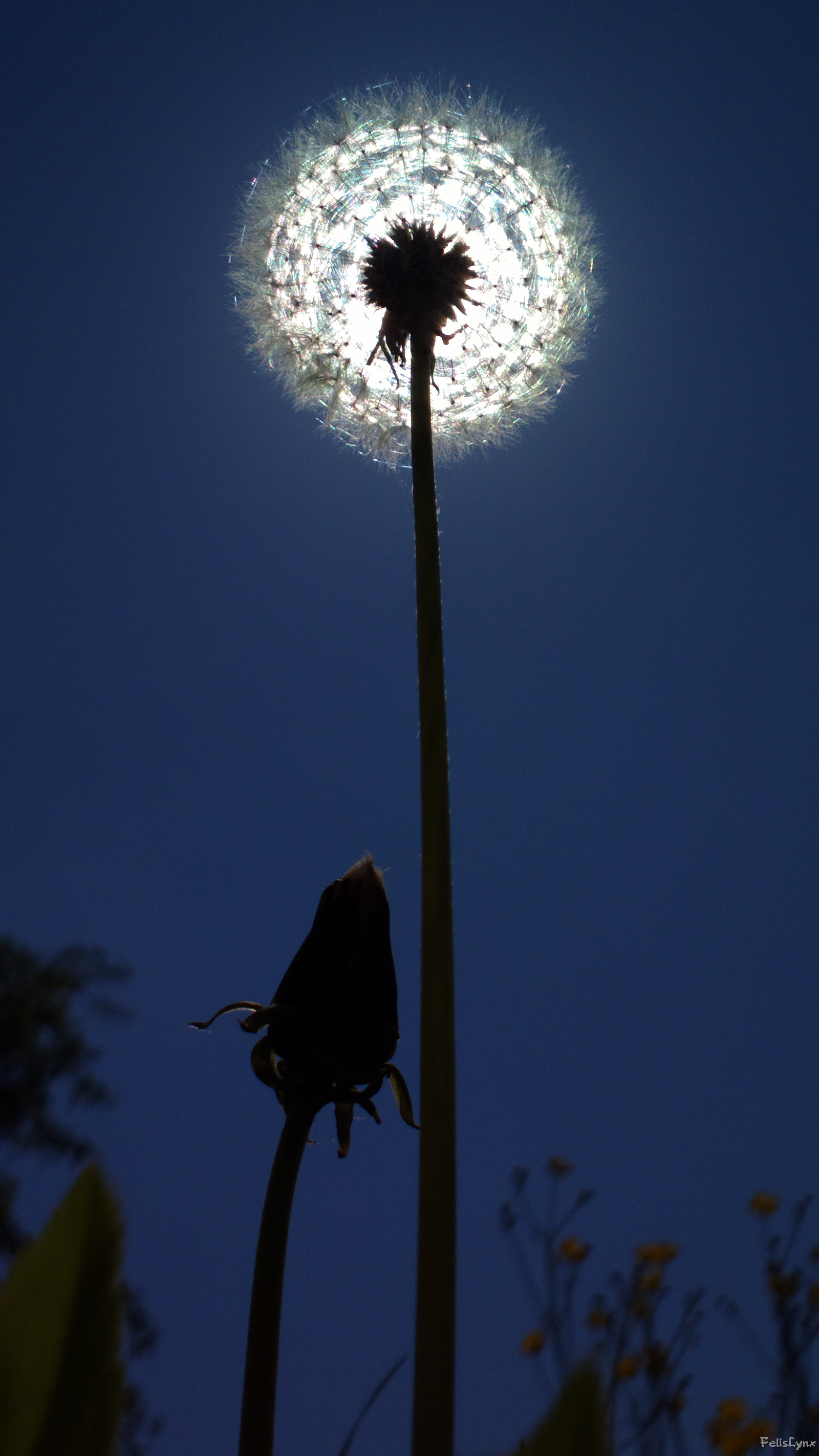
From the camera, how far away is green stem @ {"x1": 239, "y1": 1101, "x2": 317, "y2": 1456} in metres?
1.21

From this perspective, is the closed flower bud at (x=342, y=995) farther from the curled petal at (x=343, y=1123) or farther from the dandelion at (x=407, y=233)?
the dandelion at (x=407, y=233)

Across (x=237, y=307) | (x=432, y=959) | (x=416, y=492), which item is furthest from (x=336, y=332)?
(x=432, y=959)

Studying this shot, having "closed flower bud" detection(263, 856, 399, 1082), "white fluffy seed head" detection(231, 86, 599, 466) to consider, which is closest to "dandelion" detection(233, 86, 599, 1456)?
"white fluffy seed head" detection(231, 86, 599, 466)

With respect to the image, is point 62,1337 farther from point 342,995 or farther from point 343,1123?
point 343,1123

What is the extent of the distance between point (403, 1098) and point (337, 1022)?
22 centimetres

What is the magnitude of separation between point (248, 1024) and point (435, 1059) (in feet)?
1.13

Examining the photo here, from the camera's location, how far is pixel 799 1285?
9.12 feet

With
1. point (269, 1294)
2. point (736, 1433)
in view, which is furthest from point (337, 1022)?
point (736, 1433)

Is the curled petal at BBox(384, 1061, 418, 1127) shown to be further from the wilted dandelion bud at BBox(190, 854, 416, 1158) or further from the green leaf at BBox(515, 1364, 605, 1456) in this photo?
the green leaf at BBox(515, 1364, 605, 1456)

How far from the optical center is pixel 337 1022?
59.6 inches

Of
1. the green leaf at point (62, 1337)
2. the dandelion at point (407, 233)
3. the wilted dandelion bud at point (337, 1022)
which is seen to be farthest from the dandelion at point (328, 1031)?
the dandelion at point (407, 233)

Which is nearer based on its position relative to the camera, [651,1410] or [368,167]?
[651,1410]

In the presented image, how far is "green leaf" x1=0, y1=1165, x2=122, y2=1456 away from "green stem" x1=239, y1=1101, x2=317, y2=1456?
44.3 inches

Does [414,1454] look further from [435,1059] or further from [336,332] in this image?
[336,332]
